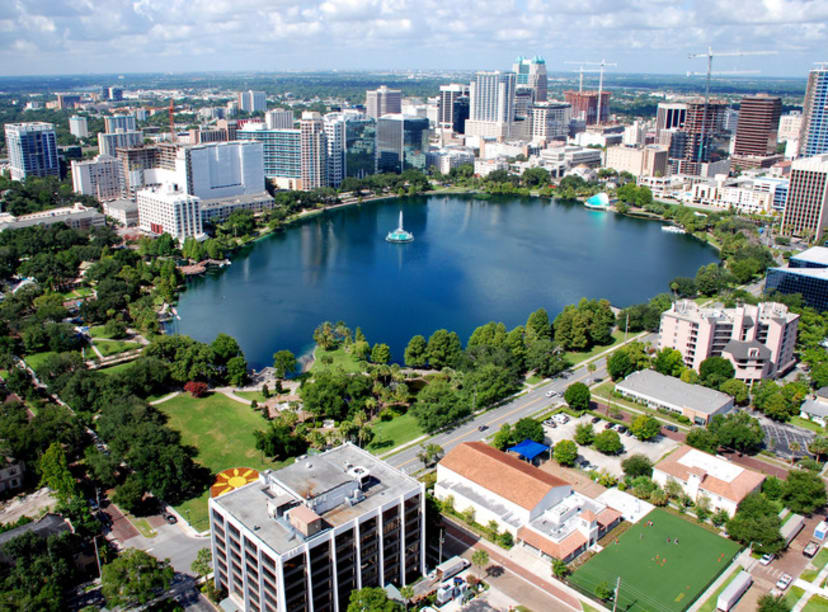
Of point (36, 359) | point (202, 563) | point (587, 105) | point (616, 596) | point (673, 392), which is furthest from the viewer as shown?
point (587, 105)

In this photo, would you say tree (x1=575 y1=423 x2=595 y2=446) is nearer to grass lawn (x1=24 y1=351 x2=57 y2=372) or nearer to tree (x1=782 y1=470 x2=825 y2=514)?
tree (x1=782 y1=470 x2=825 y2=514)

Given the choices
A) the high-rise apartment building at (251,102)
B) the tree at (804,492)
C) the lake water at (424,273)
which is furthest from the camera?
the high-rise apartment building at (251,102)

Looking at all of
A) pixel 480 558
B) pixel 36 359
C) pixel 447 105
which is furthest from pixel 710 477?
pixel 447 105

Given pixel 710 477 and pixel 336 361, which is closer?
pixel 710 477

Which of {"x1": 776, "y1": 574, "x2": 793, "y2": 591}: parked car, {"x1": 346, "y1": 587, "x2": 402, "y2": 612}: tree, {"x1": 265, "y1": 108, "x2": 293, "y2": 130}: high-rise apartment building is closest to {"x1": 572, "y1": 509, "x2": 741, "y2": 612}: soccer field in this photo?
{"x1": 776, "y1": 574, "x2": 793, "y2": 591}: parked car

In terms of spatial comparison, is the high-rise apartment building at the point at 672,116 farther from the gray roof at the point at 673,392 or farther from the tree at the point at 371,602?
the tree at the point at 371,602

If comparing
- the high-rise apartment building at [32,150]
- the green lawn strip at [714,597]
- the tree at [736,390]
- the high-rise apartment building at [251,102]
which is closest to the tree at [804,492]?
the green lawn strip at [714,597]

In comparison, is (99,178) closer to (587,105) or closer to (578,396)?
(578,396)
